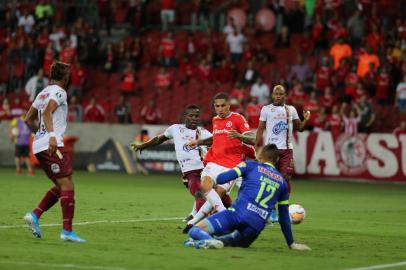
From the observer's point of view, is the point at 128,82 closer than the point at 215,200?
No

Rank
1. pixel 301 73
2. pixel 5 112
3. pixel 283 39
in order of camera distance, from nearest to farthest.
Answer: pixel 301 73 → pixel 5 112 → pixel 283 39

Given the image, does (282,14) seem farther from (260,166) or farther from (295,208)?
(260,166)

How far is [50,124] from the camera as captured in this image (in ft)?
44.7

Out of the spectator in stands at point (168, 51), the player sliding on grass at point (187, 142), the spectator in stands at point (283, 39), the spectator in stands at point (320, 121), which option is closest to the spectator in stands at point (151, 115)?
the spectator in stands at point (168, 51)

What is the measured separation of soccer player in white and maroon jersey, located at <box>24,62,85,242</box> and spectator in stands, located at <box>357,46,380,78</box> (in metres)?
21.7

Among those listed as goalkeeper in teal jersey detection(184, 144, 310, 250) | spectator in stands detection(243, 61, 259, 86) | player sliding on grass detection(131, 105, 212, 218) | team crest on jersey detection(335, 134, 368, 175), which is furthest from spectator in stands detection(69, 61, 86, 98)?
goalkeeper in teal jersey detection(184, 144, 310, 250)

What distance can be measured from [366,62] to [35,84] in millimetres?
12529

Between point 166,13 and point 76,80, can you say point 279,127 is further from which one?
point 166,13

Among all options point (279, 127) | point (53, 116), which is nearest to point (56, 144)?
point (53, 116)

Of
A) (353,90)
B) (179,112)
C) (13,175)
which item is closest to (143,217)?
(13,175)

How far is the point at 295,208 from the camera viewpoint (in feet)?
55.4

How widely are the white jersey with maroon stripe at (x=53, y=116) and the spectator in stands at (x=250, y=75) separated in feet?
76.7

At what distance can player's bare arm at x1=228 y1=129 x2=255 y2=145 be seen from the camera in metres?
15.3

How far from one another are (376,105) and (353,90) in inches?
36.2
